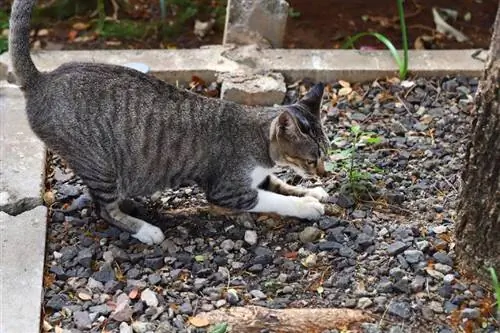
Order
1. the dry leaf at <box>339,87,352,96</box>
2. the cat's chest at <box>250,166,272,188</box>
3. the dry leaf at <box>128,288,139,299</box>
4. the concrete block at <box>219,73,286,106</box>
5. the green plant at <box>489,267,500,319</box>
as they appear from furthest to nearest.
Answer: the dry leaf at <box>339,87,352,96</box> → the concrete block at <box>219,73,286,106</box> → the cat's chest at <box>250,166,272,188</box> → the dry leaf at <box>128,288,139,299</box> → the green plant at <box>489,267,500,319</box>

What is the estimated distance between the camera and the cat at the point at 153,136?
368cm

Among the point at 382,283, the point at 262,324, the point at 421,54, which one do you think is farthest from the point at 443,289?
the point at 421,54

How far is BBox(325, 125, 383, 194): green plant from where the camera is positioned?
4043 millimetres

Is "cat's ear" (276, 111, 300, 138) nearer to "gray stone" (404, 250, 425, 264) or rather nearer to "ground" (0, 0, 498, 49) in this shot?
"gray stone" (404, 250, 425, 264)

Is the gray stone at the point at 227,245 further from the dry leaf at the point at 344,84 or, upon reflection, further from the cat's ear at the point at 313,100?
the dry leaf at the point at 344,84

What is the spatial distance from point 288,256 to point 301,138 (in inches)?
20.6

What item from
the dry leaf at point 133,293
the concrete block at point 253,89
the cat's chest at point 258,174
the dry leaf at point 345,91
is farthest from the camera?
the dry leaf at point 345,91

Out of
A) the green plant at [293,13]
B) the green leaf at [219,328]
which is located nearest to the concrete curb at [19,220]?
the green leaf at [219,328]

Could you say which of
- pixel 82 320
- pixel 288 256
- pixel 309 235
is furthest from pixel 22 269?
pixel 309 235

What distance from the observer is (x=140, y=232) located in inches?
150

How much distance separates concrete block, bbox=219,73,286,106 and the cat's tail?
136 centimetres

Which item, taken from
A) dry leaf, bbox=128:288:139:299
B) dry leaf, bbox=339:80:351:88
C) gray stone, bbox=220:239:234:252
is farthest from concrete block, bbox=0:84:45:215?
dry leaf, bbox=339:80:351:88

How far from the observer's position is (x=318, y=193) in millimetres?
4020

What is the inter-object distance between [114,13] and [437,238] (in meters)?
3.24
